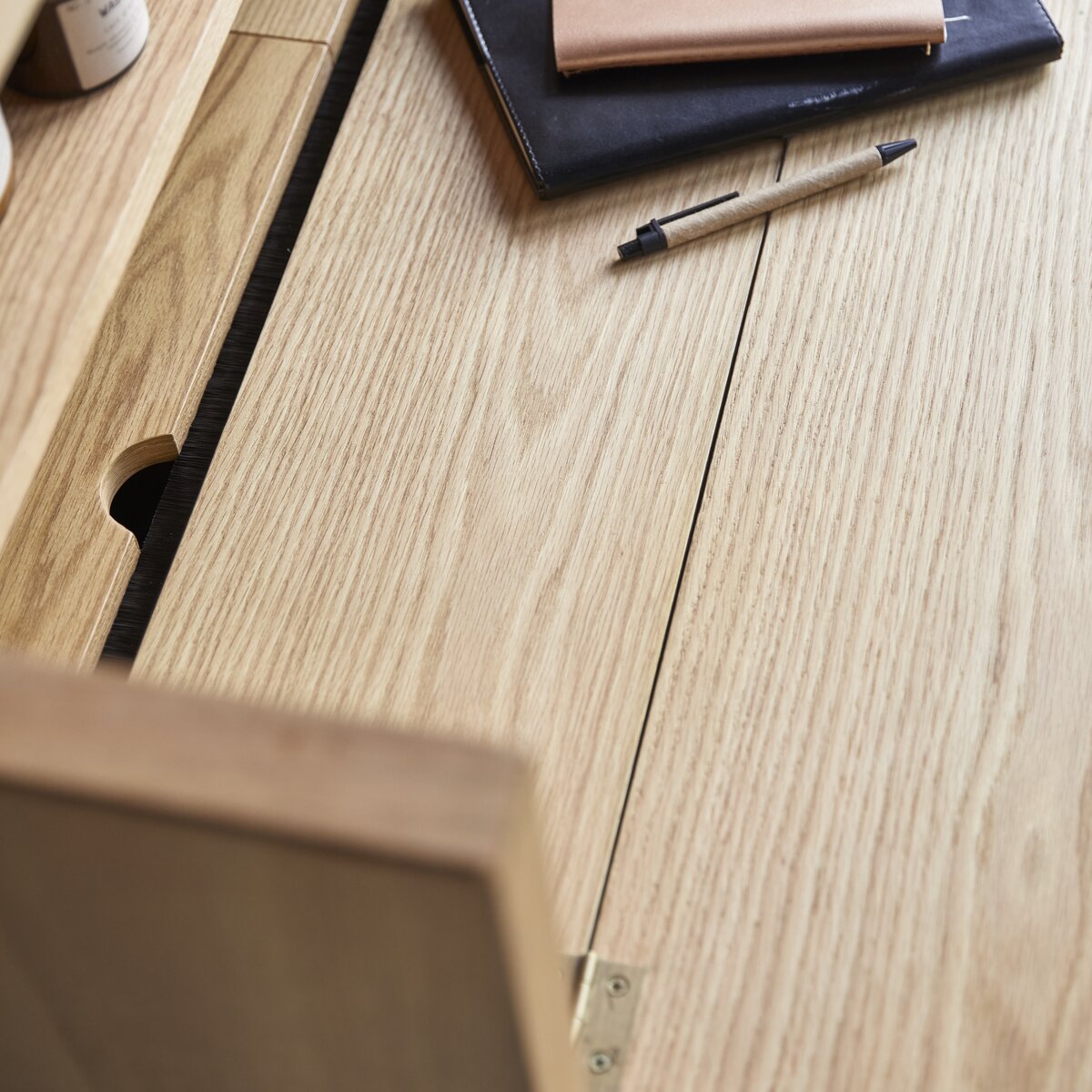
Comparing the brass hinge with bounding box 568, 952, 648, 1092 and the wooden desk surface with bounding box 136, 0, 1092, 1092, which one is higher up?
the wooden desk surface with bounding box 136, 0, 1092, 1092

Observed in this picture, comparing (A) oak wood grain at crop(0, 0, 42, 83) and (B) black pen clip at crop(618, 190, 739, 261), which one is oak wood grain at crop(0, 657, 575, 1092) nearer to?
(A) oak wood grain at crop(0, 0, 42, 83)

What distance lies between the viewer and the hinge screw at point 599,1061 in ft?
1.89

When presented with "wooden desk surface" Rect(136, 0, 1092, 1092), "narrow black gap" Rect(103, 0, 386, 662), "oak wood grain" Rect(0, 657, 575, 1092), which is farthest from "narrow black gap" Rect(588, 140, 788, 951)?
"narrow black gap" Rect(103, 0, 386, 662)

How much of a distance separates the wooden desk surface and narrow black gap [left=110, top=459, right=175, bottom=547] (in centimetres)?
17

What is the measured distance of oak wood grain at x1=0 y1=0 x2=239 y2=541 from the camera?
572mm

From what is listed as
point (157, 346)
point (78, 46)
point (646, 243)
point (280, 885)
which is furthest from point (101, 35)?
point (280, 885)

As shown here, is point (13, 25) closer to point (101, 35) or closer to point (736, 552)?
point (101, 35)

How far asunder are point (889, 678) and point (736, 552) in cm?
10

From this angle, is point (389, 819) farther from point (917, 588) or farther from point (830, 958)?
point (917, 588)

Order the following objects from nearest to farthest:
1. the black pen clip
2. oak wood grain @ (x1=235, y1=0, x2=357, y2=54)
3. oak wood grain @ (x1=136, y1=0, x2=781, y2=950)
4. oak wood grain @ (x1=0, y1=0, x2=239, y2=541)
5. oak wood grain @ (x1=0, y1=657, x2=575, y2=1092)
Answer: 1. oak wood grain @ (x1=0, y1=657, x2=575, y2=1092)
2. oak wood grain @ (x1=0, y1=0, x2=239, y2=541)
3. oak wood grain @ (x1=136, y1=0, x2=781, y2=950)
4. the black pen clip
5. oak wood grain @ (x1=235, y1=0, x2=357, y2=54)

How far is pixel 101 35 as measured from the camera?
0.67 metres

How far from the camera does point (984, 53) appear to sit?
90 cm

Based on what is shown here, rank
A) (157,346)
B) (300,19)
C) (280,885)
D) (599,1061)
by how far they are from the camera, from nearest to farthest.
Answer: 1. (280,885)
2. (599,1061)
3. (157,346)
4. (300,19)

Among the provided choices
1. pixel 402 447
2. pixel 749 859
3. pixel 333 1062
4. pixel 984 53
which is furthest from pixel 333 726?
pixel 984 53
